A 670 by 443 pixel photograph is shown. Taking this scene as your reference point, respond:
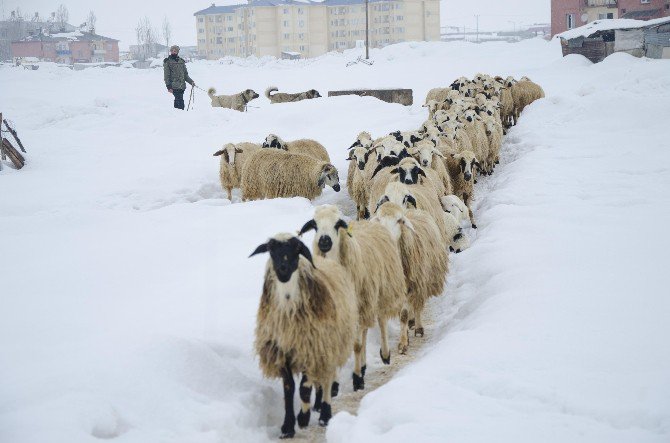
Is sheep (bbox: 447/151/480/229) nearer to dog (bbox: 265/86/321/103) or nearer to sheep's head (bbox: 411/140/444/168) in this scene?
sheep's head (bbox: 411/140/444/168)

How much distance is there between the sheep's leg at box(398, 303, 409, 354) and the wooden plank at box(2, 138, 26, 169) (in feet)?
30.4

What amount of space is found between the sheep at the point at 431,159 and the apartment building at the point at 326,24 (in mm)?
87761

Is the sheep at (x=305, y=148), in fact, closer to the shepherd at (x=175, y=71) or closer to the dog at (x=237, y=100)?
the shepherd at (x=175, y=71)

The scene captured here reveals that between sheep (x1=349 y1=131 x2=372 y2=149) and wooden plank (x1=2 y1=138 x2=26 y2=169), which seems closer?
sheep (x1=349 y1=131 x2=372 y2=149)

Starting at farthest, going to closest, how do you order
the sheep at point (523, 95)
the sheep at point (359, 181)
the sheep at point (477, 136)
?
1. the sheep at point (523, 95)
2. the sheep at point (477, 136)
3. the sheep at point (359, 181)

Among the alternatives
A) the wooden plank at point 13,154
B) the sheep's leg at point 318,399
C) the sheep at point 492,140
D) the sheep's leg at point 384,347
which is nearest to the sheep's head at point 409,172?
the sheep's leg at point 384,347

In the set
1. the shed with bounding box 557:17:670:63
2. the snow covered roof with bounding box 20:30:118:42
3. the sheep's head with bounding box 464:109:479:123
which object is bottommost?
the sheep's head with bounding box 464:109:479:123

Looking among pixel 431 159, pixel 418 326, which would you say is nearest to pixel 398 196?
pixel 418 326

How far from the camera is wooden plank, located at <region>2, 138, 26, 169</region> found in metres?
12.4

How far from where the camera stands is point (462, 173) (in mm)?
10859

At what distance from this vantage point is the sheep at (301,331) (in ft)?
15.1

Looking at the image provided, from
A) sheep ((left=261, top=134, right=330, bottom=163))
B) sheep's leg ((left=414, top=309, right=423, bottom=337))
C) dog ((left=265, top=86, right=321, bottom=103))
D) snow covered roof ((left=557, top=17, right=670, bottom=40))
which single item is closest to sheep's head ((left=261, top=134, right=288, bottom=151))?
sheep ((left=261, top=134, right=330, bottom=163))

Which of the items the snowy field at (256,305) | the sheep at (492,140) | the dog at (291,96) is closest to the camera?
the snowy field at (256,305)

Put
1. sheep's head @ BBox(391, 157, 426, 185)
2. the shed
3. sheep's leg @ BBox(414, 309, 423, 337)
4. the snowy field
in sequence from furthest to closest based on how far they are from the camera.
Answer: the shed → sheep's head @ BBox(391, 157, 426, 185) → sheep's leg @ BBox(414, 309, 423, 337) → the snowy field
